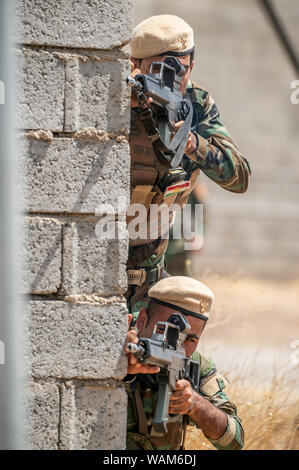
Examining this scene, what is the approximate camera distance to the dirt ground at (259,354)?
4.78 m

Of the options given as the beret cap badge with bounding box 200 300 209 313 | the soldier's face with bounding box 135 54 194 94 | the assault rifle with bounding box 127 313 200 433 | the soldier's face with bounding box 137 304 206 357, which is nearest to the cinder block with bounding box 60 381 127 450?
the assault rifle with bounding box 127 313 200 433

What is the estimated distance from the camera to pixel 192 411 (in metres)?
3.23

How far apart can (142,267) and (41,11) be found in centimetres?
134

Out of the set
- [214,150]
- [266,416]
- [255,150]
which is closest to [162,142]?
[214,150]

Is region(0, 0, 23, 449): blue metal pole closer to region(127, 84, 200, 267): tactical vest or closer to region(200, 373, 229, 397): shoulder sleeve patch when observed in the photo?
region(127, 84, 200, 267): tactical vest

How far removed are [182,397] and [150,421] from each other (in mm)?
243

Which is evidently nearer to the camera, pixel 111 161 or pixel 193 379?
pixel 111 161

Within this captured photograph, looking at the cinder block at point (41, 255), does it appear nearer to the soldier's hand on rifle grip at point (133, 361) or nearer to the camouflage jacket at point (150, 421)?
the soldier's hand on rifle grip at point (133, 361)

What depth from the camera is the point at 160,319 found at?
347 centimetres

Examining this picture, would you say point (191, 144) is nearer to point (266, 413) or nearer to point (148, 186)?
point (148, 186)

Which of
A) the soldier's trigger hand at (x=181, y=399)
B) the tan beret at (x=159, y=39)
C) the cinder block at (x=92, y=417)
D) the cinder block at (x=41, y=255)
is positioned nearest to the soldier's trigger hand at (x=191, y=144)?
the tan beret at (x=159, y=39)

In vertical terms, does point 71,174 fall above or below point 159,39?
below
